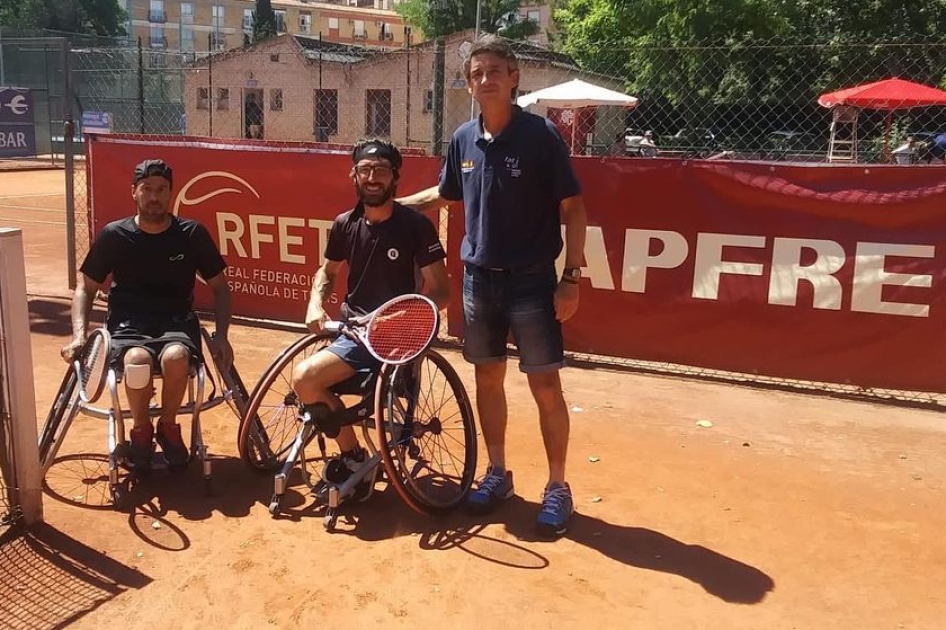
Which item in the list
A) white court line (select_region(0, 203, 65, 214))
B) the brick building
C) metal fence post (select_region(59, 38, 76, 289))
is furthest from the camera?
the brick building

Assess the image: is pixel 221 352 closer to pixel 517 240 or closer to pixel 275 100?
pixel 517 240

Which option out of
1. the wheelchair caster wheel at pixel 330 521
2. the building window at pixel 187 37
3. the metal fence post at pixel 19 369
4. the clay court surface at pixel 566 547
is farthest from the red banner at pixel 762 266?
the building window at pixel 187 37

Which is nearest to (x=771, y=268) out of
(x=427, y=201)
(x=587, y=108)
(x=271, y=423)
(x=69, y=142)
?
(x=427, y=201)

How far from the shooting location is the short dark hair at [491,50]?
3586 millimetres

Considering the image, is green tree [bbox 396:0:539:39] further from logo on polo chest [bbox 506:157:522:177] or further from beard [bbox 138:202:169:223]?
logo on polo chest [bbox 506:157:522:177]

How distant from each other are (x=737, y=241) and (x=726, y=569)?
2891mm

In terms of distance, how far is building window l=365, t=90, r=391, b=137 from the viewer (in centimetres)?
3325

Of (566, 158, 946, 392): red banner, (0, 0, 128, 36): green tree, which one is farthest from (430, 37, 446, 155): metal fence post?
(0, 0, 128, 36): green tree

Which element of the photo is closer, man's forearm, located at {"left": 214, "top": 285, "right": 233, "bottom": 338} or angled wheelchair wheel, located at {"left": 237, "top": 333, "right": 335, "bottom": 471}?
angled wheelchair wheel, located at {"left": 237, "top": 333, "right": 335, "bottom": 471}

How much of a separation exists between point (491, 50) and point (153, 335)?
2010 millimetres

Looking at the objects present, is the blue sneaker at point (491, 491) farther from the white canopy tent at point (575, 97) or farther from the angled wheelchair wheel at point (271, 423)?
the white canopy tent at point (575, 97)

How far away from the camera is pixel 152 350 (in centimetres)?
401

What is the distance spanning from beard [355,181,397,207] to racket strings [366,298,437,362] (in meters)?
0.47

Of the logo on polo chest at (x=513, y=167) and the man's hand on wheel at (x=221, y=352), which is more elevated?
the logo on polo chest at (x=513, y=167)
